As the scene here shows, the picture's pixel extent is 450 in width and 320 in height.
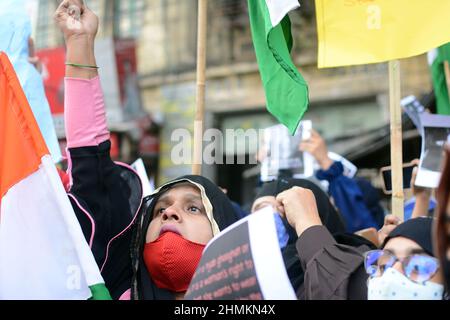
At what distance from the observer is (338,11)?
2.79 meters

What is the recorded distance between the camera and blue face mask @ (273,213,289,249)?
8.50 ft

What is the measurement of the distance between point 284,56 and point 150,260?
99cm

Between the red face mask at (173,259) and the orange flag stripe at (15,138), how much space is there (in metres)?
0.49

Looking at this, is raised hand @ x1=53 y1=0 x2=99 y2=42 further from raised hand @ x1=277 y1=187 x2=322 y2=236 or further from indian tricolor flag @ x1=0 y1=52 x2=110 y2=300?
raised hand @ x1=277 y1=187 x2=322 y2=236

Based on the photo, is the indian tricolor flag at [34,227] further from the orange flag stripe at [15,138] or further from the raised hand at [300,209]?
the raised hand at [300,209]

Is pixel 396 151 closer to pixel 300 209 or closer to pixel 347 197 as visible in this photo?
pixel 300 209

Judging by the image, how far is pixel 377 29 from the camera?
271 cm

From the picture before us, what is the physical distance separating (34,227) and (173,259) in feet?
1.55

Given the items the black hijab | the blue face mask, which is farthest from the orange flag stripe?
the blue face mask

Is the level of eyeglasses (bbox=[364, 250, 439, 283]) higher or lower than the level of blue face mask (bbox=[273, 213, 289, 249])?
higher

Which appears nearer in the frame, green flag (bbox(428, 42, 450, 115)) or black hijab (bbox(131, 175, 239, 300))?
black hijab (bbox(131, 175, 239, 300))

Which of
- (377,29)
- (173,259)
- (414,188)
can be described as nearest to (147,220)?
(173,259)

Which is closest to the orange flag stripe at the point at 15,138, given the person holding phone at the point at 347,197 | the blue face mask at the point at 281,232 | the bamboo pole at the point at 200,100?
the bamboo pole at the point at 200,100

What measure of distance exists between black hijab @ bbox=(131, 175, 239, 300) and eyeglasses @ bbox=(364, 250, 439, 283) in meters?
0.66
